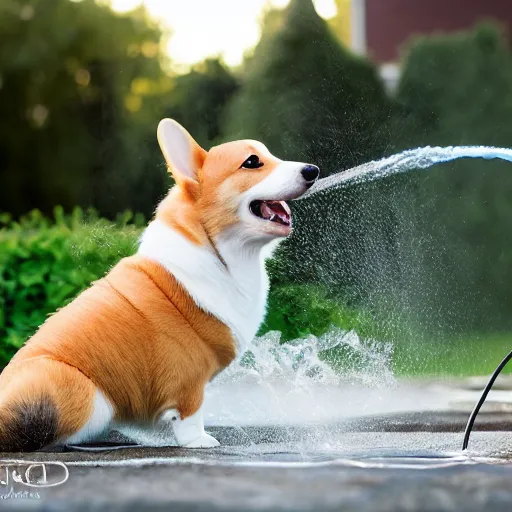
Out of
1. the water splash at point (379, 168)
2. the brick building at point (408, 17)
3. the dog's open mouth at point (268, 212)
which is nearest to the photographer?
the dog's open mouth at point (268, 212)

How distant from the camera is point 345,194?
601cm

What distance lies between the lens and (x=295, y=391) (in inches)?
184

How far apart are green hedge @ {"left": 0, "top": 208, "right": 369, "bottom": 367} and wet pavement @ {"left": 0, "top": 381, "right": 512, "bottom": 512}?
55.6 inches

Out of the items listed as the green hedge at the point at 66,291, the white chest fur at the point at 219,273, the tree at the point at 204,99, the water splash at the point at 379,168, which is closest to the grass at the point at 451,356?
the green hedge at the point at 66,291

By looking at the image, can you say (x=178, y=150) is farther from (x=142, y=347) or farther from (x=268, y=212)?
(x=142, y=347)

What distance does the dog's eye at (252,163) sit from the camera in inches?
137

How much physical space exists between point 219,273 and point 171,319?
0.27m

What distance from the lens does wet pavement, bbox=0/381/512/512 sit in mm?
2400

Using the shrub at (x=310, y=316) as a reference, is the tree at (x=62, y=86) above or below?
above

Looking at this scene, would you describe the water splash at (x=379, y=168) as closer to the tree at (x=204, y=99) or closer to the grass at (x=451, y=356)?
the tree at (x=204, y=99)

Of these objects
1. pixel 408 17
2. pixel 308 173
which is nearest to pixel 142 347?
pixel 308 173

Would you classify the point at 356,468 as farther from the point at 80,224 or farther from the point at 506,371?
the point at 506,371

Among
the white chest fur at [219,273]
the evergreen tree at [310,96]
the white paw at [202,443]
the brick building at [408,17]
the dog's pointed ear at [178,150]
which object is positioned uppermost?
the brick building at [408,17]

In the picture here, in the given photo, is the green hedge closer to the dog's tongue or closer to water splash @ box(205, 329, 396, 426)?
water splash @ box(205, 329, 396, 426)
